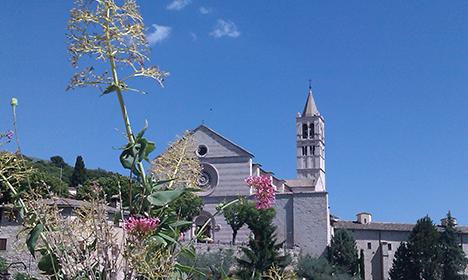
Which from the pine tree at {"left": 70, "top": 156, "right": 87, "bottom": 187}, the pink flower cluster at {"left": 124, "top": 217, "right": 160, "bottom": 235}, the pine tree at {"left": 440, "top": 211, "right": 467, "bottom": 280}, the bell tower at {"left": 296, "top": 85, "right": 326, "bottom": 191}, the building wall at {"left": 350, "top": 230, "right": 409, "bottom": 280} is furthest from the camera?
the bell tower at {"left": 296, "top": 85, "right": 326, "bottom": 191}

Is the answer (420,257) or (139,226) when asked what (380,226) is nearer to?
(420,257)

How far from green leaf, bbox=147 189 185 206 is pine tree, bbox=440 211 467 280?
45.5 m

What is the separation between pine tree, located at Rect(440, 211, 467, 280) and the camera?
45.7 meters

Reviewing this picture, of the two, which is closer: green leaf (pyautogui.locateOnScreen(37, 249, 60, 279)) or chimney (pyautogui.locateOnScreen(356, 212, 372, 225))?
green leaf (pyautogui.locateOnScreen(37, 249, 60, 279))

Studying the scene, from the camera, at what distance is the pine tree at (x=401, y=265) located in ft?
152

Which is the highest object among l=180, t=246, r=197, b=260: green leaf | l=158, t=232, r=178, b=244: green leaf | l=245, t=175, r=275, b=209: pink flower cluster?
l=245, t=175, r=275, b=209: pink flower cluster

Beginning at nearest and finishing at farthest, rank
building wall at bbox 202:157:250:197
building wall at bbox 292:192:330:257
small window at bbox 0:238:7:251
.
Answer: small window at bbox 0:238:7:251 → building wall at bbox 292:192:330:257 → building wall at bbox 202:157:250:197

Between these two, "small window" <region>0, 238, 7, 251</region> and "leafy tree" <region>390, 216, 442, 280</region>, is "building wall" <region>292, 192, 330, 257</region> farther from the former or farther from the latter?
"small window" <region>0, 238, 7, 251</region>

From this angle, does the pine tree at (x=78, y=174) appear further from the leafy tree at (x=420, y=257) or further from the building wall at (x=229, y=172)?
the leafy tree at (x=420, y=257)

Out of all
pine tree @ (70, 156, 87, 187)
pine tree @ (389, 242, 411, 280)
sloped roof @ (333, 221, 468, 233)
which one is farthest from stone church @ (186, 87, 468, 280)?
pine tree @ (70, 156, 87, 187)

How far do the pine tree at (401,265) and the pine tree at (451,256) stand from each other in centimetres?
228

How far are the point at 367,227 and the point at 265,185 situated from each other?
168ft

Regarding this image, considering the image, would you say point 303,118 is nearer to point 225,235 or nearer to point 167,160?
point 225,235

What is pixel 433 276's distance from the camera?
4481 cm
